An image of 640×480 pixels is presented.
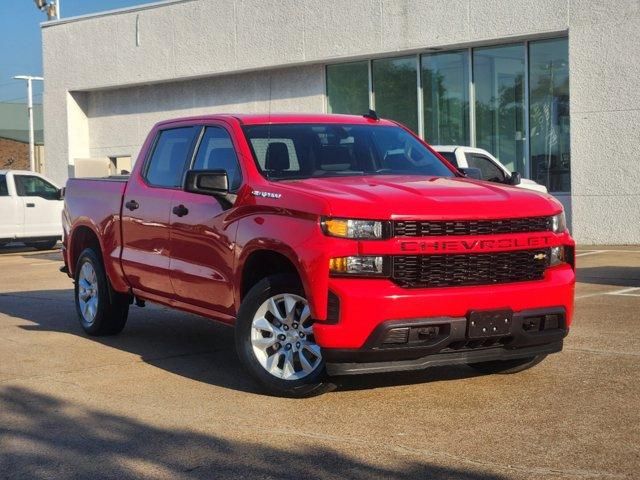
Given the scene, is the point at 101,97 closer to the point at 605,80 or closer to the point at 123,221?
the point at 605,80

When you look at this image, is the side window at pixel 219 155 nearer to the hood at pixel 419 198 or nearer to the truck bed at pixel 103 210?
the hood at pixel 419 198

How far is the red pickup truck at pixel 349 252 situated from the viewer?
643 centimetres

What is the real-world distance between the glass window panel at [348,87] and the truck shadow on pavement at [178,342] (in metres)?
12.7

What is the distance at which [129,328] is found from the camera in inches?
413

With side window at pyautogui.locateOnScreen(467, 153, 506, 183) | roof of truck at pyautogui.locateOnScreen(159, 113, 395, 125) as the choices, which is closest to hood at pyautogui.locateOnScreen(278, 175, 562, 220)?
roof of truck at pyautogui.locateOnScreen(159, 113, 395, 125)

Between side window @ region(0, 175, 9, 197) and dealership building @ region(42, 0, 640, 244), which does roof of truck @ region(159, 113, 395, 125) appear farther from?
side window @ region(0, 175, 9, 197)

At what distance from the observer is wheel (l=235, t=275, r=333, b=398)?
6.81 meters

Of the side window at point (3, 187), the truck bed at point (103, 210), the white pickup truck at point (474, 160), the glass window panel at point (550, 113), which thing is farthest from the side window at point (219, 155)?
the side window at point (3, 187)

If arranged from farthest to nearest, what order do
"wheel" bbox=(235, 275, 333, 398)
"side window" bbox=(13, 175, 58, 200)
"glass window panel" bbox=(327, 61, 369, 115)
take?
"glass window panel" bbox=(327, 61, 369, 115) < "side window" bbox=(13, 175, 58, 200) < "wheel" bbox=(235, 275, 333, 398)

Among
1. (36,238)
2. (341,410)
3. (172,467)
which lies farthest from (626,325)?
(36,238)

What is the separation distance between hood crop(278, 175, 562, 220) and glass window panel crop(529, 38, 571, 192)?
14443mm

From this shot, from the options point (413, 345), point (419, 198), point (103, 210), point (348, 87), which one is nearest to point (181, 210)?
point (103, 210)

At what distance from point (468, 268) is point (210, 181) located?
6.25ft

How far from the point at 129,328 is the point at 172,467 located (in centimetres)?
522
